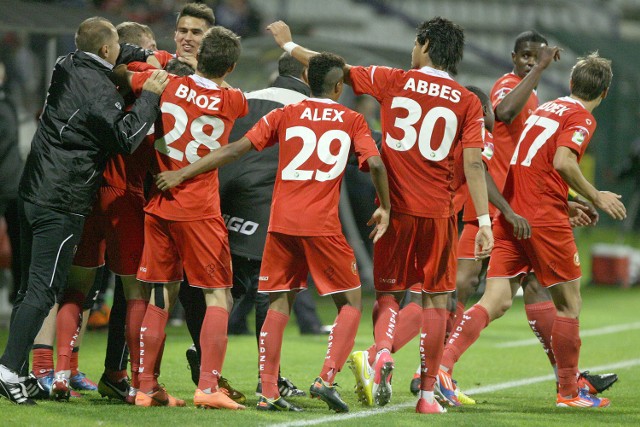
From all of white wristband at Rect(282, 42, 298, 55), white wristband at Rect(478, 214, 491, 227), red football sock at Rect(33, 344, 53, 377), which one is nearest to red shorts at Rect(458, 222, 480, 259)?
white wristband at Rect(478, 214, 491, 227)

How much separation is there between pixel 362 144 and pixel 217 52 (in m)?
0.98

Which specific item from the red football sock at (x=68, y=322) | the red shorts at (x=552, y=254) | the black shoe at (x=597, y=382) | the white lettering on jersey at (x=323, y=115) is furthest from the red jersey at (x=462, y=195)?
the red football sock at (x=68, y=322)

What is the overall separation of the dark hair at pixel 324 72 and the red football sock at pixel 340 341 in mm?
1264

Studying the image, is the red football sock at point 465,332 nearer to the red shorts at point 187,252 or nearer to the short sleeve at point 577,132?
the short sleeve at point 577,132

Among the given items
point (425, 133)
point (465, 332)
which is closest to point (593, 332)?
point (465, 332)

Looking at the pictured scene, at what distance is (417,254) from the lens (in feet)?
21.3

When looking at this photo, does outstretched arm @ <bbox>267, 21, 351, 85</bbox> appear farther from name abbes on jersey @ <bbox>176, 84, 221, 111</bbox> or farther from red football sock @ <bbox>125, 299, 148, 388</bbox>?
red football sock @ <bbox>125, 299, 148, 388</bbox>

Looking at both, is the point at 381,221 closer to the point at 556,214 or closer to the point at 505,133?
the point at 556,214

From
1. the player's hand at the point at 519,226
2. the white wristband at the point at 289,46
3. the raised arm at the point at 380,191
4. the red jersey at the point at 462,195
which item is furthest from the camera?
the red jersey at the point at 462,195

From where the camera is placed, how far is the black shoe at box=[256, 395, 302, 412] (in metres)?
6.25

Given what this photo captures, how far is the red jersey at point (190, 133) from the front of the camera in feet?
20.6

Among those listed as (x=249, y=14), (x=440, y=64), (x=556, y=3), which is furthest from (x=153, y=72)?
(x=556, y=3)

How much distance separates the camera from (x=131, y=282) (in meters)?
6.63

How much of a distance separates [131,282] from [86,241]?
0.45m
